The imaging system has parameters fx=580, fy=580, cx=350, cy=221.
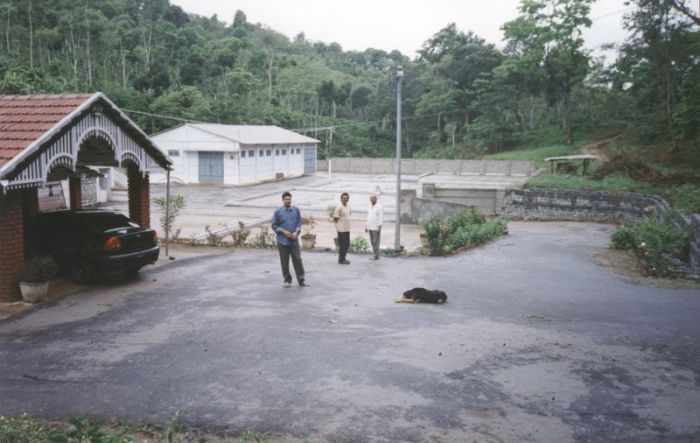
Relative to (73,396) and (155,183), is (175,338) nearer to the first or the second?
(73,396)

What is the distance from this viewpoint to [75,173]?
47.7ft

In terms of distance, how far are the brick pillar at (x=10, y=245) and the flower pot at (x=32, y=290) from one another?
142 mm

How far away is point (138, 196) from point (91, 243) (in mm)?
3157

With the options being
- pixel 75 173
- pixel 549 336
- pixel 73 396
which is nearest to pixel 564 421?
pixel 549 336

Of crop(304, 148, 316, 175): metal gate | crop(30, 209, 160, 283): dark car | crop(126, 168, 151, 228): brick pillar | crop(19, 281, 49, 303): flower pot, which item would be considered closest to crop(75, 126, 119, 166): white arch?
crop(30, 209, 160, 283): dark car

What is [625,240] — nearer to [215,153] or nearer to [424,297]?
[424,297]

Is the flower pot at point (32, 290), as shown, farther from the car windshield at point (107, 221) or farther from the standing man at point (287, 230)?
the standing man at point (287, 230)

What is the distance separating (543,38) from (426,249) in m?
39.2

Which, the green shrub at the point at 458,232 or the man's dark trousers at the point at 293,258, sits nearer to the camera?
the man's dark trousers at the point at 293,258

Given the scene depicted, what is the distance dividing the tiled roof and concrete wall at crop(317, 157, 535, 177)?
42.4m

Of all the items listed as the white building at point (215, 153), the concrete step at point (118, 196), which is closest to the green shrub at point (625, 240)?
the concrete step at point (118, 196)

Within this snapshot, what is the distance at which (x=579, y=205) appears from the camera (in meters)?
26.1

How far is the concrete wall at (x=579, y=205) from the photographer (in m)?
24.2

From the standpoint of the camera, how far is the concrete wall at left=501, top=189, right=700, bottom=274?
24203mm
